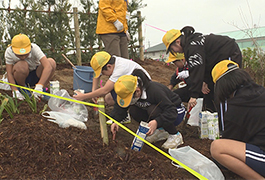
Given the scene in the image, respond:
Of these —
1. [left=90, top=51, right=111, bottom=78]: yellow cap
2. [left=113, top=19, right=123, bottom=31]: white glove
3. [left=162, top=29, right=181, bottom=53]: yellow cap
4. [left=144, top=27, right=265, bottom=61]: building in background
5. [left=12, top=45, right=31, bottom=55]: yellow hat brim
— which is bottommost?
[left=144, top=27, right=265, bottom=61]: building in background

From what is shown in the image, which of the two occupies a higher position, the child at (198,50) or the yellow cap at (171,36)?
the yellow cap at (171,36)

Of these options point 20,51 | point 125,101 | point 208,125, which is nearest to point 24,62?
point 20,51

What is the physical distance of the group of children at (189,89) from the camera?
66.6 inches

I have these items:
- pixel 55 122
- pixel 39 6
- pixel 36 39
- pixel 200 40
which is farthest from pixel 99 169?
pixel 39 6

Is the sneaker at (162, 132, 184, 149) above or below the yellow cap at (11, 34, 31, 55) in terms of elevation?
below

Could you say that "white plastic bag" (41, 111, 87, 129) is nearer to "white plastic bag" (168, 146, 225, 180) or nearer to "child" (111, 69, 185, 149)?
"child" (111, 69, 185, 149)

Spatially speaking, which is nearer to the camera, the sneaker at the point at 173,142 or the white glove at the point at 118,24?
the sneaker at the point at 173,142

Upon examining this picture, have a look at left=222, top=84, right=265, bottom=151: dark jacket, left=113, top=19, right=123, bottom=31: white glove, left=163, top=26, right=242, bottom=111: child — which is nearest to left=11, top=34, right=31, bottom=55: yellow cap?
left=113, top=19, right=123, bottom=31: white glove

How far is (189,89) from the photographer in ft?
8.50

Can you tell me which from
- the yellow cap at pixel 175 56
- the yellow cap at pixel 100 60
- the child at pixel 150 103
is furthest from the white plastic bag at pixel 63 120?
the yellow cap at pixel 175 56

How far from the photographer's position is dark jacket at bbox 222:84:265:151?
1.66 m

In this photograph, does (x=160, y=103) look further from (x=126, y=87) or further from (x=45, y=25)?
(x=45, y=25)

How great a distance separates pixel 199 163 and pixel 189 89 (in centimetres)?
84

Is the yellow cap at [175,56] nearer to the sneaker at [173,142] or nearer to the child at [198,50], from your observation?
the child at [198,50]
